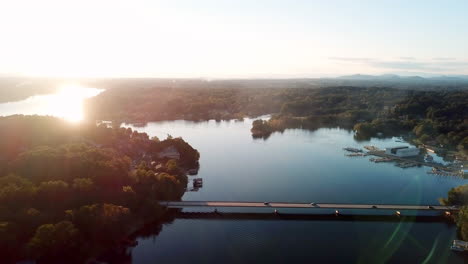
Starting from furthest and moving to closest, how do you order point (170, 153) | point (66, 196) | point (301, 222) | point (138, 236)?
point (170, 153), point (301, 222), point (138, 236), point (66, 196)

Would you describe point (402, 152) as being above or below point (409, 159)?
above

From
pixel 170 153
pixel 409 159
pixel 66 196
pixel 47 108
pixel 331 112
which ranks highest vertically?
pixel 66 196

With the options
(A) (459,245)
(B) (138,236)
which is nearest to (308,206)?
(A) (459,245)

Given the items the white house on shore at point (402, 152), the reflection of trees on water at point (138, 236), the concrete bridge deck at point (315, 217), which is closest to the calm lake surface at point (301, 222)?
the reflection of trees on water at point (138, 236)

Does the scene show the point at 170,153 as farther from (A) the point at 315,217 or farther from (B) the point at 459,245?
(B) the point at 459,245

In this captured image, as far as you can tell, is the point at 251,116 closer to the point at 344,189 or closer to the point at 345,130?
the point at 345,130

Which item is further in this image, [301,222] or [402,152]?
[402,152]

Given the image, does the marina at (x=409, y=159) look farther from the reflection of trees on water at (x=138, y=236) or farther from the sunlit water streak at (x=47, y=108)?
the sunlit water streak at (x=47, y=108)
